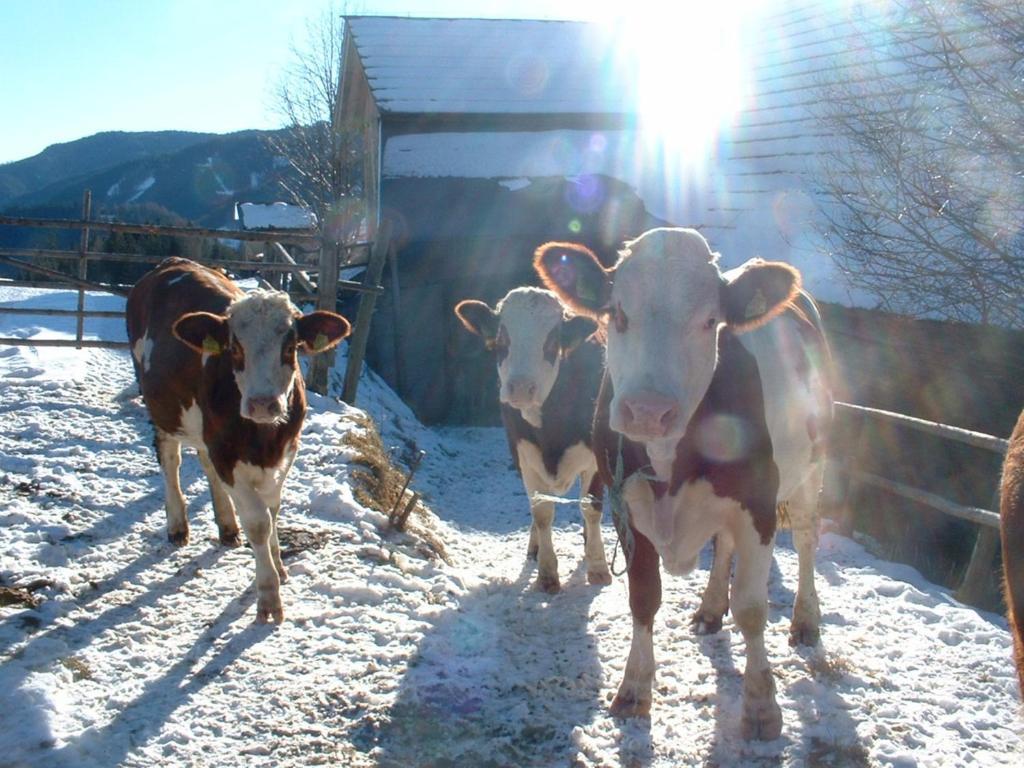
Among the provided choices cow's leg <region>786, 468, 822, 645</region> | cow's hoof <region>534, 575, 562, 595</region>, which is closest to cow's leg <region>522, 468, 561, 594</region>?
cow's hoof <region>534, 575, 562, 595</region>

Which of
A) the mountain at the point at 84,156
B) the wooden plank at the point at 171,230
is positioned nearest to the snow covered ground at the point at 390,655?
the wooden plank at the point at 171,230

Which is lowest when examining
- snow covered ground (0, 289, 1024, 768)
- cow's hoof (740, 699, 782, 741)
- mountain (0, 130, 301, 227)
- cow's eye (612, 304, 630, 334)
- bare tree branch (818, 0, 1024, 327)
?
snow covered ground (0, 289, 1024, 768)

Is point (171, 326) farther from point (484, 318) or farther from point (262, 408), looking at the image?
point (484, 318)

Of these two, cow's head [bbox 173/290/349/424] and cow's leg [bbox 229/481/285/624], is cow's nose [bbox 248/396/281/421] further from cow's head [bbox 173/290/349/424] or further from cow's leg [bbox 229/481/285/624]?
cow's leg [bbox 229/481/285/624]

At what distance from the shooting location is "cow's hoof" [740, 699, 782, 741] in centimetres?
400

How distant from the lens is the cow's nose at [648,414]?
335cm

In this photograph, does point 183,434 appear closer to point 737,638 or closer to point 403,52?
point 737,638

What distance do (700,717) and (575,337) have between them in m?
3.05

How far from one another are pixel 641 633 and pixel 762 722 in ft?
2.15

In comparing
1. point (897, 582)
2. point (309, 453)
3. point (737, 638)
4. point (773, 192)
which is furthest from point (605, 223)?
point (737, 638)

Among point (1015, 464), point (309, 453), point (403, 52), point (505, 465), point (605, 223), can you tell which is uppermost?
point (403, 52)

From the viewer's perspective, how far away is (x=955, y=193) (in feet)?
27.0

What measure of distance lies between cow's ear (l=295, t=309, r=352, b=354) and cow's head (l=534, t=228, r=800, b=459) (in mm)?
2112

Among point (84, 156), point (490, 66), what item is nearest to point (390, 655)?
point (490, 66)
